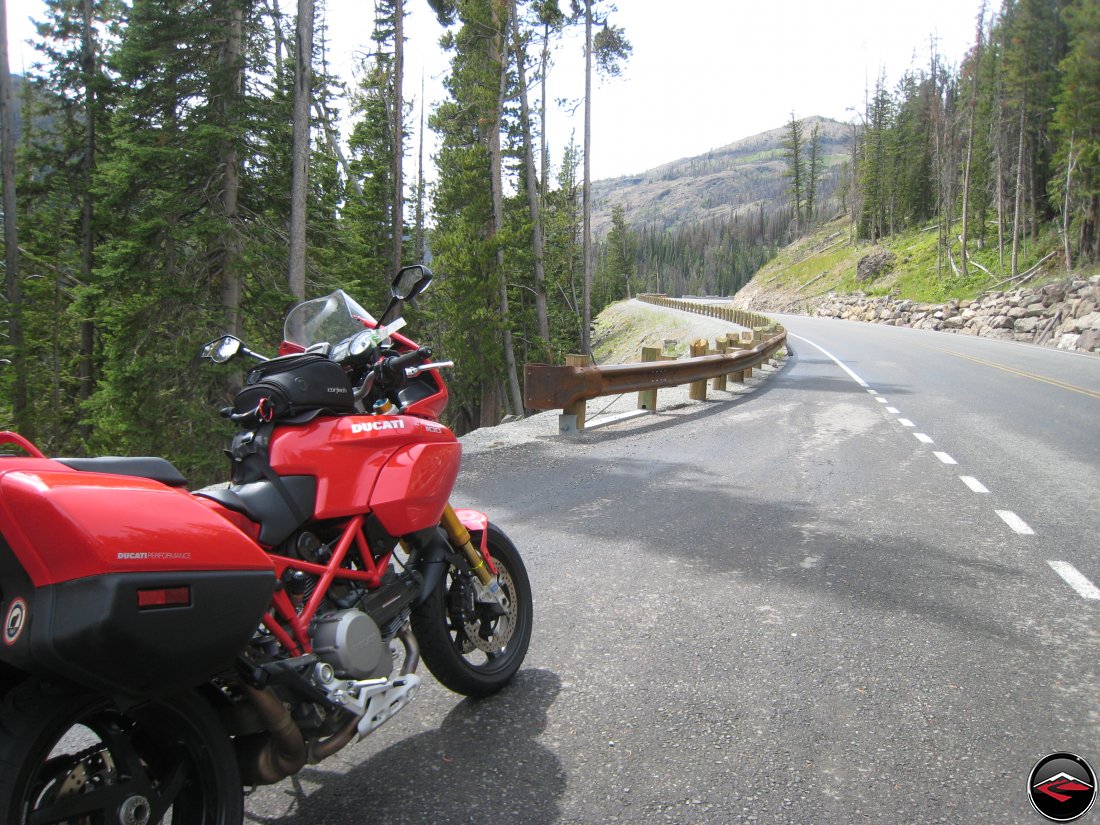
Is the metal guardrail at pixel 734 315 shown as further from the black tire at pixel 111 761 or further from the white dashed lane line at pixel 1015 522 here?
the black tire at pixel 111 761

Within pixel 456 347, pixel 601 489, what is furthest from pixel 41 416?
pixel 601 489

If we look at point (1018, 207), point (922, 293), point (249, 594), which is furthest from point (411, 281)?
point (922, 293)

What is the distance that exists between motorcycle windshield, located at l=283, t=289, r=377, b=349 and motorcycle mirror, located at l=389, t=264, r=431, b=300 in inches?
7.9

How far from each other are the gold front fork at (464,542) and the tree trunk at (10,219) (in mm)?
21368

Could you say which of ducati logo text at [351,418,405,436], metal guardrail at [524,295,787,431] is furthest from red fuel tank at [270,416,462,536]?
metal guardrail at [524,295,787,431]

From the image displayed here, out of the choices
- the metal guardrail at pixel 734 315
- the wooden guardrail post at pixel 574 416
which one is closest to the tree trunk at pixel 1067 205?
the metal guardrail at pixel 734 315

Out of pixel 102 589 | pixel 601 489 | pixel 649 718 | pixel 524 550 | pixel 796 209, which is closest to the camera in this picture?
pixel 102 589

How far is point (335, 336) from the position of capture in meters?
3.34

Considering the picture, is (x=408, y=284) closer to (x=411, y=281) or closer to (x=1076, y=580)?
(x=411, y=281)

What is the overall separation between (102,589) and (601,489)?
5.73m

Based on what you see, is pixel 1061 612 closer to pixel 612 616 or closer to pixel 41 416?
pixel 612 616

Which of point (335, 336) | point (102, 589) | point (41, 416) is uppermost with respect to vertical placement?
point (335, 336)

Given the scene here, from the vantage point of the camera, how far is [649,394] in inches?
492

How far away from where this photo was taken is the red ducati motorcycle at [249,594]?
175 centimetres
